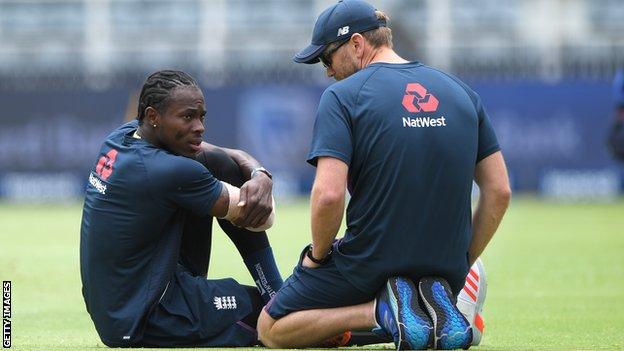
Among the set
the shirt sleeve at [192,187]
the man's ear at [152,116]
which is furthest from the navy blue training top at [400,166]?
the man's ear at [152,116]

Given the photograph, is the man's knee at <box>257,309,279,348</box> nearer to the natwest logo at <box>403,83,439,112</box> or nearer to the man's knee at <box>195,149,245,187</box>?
the man's knee at <box>195,149,245,187</box>

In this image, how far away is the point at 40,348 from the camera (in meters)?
7.44

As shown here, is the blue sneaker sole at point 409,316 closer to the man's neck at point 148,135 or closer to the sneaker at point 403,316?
the sneaker at point 403,316

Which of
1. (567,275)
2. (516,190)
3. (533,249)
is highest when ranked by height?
(567,275)

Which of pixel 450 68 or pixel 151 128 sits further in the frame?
pixel 450 68

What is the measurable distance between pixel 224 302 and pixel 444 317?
4.36ft

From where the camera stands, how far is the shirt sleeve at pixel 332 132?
22.2 feet

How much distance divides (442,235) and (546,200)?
923 inches

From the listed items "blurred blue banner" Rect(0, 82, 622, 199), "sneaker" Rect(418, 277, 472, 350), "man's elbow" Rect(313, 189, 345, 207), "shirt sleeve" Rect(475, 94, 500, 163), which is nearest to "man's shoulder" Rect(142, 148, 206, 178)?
"man's elbow" Rect(313, 189, 345, 207)

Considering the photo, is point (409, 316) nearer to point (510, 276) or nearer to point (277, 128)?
point (510, 276)

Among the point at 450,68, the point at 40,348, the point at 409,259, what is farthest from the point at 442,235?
the point at 450,68

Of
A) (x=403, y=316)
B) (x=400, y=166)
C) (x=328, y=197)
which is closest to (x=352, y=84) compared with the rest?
(x=400, y=166)

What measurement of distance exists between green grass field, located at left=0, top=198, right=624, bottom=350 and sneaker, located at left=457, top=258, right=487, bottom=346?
5.5 inches

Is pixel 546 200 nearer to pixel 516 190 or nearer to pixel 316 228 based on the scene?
pixel 516 190
